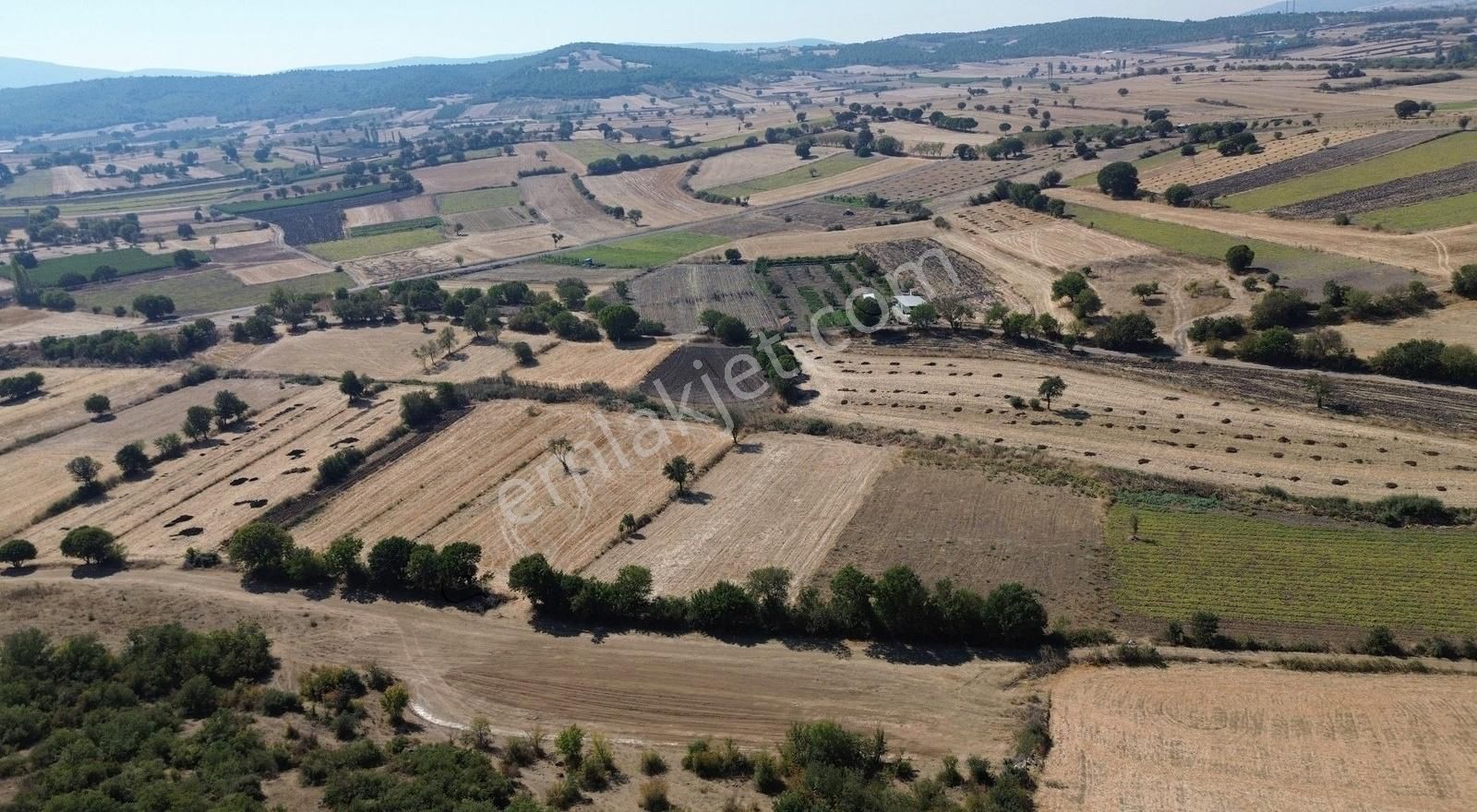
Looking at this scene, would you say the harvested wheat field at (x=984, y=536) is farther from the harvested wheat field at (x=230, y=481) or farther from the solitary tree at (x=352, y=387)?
the solitary tree at (x=352, y=387)

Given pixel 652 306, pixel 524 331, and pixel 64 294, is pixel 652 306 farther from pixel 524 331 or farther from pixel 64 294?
pixel 64 294

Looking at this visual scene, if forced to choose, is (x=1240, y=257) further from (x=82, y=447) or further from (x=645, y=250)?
(x=82, y=447)

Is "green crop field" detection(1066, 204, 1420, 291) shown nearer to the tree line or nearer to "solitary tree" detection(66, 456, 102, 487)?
the tree line

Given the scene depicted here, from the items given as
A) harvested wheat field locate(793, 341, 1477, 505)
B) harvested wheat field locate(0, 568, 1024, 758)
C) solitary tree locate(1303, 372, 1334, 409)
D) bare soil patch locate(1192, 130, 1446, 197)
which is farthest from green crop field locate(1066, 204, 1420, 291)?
harvested wheat field locate(0, 568, 1024, 758)

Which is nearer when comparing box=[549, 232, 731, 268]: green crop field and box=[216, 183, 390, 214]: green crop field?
box=[549, 232, 731, 268]: green crop field

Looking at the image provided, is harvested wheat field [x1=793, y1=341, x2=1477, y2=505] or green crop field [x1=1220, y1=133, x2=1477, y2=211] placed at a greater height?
green crop field [x1=1220, y1=133, x2=1477, y2=211]

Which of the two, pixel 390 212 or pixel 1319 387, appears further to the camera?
pixel 390 212

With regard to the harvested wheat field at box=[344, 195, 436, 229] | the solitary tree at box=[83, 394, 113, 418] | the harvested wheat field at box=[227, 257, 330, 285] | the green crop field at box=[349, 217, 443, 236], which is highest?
the harvested wheat field at box=[344, 195, 436, 229]

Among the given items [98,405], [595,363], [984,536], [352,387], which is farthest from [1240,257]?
[98,405]
